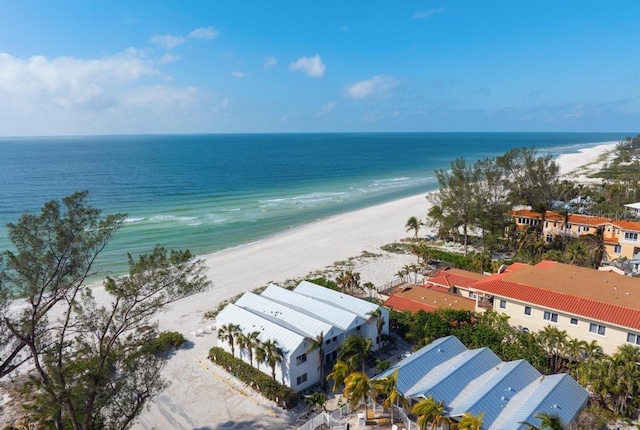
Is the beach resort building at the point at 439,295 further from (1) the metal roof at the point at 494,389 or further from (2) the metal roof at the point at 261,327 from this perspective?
(2) the metal roof at the point at 261,327

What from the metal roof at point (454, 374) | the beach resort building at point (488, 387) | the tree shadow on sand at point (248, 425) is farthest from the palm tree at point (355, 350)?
the tree shadow on sand at point (248, 425)

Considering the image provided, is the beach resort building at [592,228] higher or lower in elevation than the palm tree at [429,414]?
higher

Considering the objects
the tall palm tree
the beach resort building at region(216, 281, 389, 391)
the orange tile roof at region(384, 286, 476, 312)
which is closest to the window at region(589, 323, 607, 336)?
the orange tile roof at region(384, 286, 476, 312)

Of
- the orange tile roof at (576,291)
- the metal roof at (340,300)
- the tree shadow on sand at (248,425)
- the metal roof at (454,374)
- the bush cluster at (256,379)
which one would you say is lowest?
the tree shadow on sand at (248,425)

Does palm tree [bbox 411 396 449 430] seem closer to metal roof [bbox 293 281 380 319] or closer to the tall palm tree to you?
metal roof [bbox 293 281 380 319]

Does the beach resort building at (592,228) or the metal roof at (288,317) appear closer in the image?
the metal roof at (288,317)

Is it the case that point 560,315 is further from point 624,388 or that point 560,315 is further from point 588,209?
point 588,209

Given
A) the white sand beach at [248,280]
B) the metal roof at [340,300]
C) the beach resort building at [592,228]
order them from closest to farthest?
the white sand beach at [248,280]
the metal roof at [340,300]
the beach resort building at [592,228]
